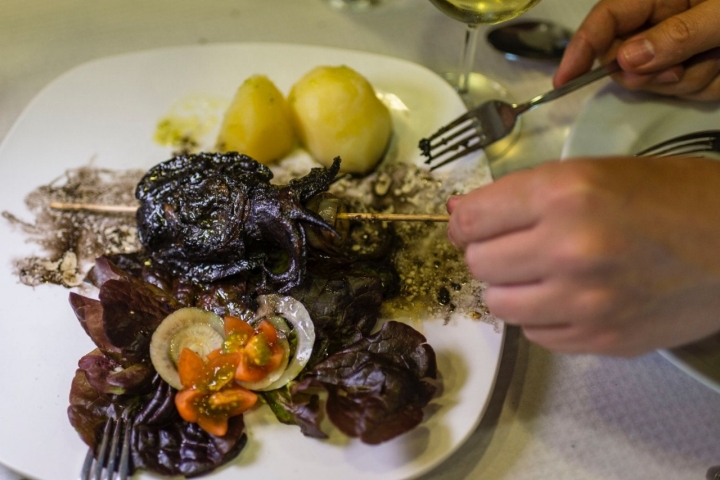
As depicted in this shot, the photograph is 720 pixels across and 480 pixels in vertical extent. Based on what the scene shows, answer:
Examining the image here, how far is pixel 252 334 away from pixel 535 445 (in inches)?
41.5

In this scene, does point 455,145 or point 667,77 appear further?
point 455,145

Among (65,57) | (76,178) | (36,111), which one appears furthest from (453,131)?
(65,57)

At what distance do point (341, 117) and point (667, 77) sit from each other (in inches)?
52.4

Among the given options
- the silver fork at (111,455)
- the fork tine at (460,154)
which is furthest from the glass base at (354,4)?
the silver fork at (111,455)

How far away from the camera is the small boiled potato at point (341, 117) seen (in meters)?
2.35

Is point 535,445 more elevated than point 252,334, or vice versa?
point 252,334

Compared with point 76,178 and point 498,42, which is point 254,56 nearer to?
point 76,178

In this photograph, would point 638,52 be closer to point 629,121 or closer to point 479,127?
point 629,121

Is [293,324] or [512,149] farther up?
[293,324]

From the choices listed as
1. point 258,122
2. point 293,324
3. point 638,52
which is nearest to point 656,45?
point 638,52

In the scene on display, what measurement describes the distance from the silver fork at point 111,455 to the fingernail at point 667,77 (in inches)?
93.9

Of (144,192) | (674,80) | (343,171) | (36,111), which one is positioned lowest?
(674,80)

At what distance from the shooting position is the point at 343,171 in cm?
246

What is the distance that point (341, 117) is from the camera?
2.34 metres
